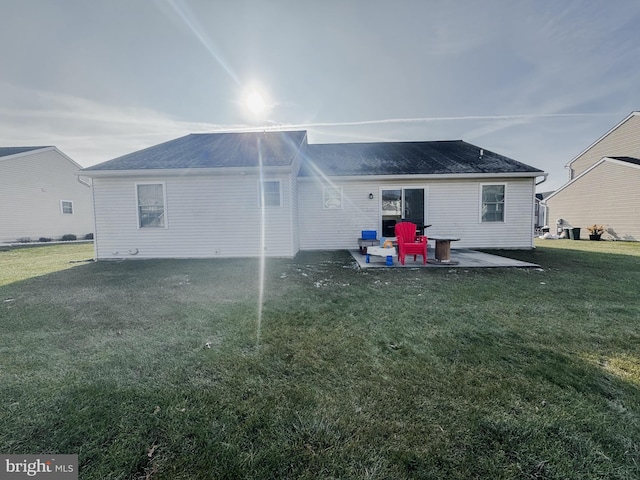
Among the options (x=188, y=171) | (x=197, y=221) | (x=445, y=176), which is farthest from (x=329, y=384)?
(x=445, y=176)

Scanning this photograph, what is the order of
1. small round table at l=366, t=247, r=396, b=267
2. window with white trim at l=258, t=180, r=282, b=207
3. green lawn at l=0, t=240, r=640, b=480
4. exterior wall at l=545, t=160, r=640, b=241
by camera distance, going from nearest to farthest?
green lawn at l=0, t=240, r=640, b=480 < small round table at l=366, t=247, r=396, b=267 < window with white trim at l=258, t=180, r=282, b=207 < exterior wall at l=545, t=160, r=640, b=241

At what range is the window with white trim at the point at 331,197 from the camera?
1003 centimetres

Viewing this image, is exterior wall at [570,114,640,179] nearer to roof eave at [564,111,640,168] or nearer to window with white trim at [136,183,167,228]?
roof eave at [564,111,640,168]

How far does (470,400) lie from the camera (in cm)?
191

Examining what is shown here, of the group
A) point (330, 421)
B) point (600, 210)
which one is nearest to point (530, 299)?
point (330, 421)

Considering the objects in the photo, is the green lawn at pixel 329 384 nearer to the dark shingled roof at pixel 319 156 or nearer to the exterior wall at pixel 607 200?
the dark shingled roof at pixel 319 156

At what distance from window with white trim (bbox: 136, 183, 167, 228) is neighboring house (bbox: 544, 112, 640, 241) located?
22.1m

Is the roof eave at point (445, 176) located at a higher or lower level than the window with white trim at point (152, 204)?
higher

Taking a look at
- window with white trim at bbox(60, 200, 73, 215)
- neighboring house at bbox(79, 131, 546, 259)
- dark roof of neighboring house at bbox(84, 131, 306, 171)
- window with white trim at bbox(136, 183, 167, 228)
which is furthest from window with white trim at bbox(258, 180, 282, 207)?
window with white trim at bbox(60, 200, 73, 215)

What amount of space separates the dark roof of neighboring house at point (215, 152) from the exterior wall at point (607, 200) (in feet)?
57.0

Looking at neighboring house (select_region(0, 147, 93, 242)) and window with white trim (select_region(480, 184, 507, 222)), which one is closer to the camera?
window with white trim (select_region(480, 184, 507, 222))

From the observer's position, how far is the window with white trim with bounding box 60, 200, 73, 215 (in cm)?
1752

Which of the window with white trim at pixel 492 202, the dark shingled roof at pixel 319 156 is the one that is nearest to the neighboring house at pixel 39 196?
the dark shingled roof at pixel 319 156

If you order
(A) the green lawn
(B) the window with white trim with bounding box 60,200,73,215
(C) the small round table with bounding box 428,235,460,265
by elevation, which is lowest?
(A) the green lawn
